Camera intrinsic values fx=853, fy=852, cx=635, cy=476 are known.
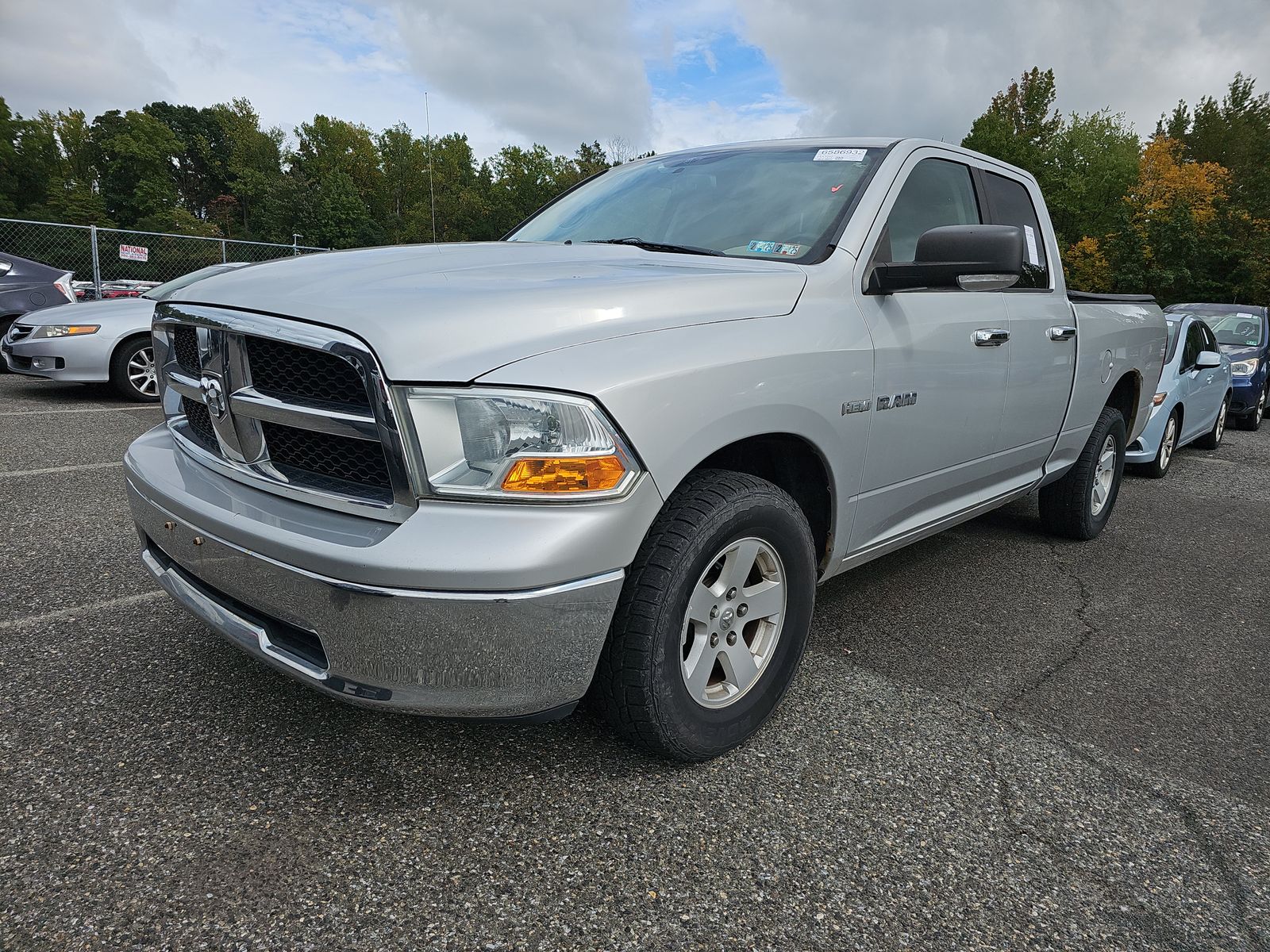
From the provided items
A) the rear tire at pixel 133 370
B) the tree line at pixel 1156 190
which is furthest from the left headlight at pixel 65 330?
the tree line at pixel 1156 190

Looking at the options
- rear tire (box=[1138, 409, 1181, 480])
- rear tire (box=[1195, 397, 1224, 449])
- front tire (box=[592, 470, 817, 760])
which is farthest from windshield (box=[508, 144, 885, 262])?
rear tire (box=[1195, 397, 1224, 449])

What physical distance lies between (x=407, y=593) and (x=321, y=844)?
0.68 meters

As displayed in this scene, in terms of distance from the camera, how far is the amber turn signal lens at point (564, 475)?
1.76 meters

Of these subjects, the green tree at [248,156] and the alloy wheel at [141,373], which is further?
the green tree at [248,156]

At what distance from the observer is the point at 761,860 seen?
1944 millimetres

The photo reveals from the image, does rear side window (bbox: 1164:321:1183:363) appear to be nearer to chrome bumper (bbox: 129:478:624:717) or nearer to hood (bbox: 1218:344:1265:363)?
hood (bbox: 1218:344:1265:363)

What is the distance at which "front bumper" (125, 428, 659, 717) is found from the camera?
1728 mm

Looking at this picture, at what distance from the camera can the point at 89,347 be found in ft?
26.1

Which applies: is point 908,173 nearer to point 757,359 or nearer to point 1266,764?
point 757,359

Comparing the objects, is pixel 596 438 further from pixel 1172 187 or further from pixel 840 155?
pixel 1172 187

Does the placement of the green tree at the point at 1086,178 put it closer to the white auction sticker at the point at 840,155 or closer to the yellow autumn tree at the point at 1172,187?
the yellow autumn tree at the point at 1172,187

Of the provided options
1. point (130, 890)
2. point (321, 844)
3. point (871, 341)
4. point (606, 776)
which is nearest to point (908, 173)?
point (871, 341)

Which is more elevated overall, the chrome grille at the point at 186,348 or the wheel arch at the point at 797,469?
the chrome grille at the point at 186,348

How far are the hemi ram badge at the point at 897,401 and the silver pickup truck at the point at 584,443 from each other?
2 centimetres
